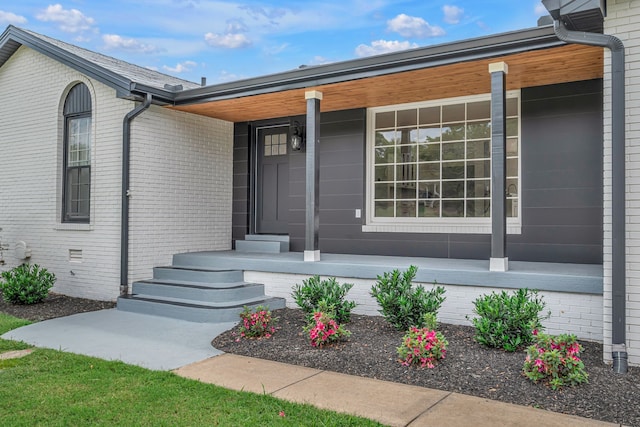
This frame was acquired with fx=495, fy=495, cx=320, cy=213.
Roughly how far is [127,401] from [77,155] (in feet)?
19.2

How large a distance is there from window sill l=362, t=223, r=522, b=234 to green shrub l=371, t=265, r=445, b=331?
6.24ft

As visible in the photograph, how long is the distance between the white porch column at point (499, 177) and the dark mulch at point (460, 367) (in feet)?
2.92

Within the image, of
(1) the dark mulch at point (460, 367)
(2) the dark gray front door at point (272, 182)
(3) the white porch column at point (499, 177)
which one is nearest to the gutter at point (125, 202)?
(2) the dark gray front door at point (272, 182)

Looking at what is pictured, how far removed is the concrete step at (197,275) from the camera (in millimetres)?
6809

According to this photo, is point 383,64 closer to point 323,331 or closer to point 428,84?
point 428,84

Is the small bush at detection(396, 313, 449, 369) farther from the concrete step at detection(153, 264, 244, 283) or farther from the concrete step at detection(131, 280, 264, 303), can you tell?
the concrete step at detection(153, 264, 244, 283)

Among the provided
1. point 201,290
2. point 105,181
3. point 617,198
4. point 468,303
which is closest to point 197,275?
point 201,290

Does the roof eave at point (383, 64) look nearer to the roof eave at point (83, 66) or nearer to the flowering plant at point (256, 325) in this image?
the roof eave at point (83, 66)

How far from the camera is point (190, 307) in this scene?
6.18 meters

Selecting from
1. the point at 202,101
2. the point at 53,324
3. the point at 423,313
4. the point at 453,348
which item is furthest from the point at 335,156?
the point at 53,324

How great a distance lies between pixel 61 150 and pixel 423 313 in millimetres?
6556

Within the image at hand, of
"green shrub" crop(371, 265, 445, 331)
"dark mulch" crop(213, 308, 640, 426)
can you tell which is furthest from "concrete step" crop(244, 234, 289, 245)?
"green shrub" crop(371, 265, 445, 331)

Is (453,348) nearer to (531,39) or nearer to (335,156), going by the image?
(531,39)

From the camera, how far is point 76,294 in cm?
791
